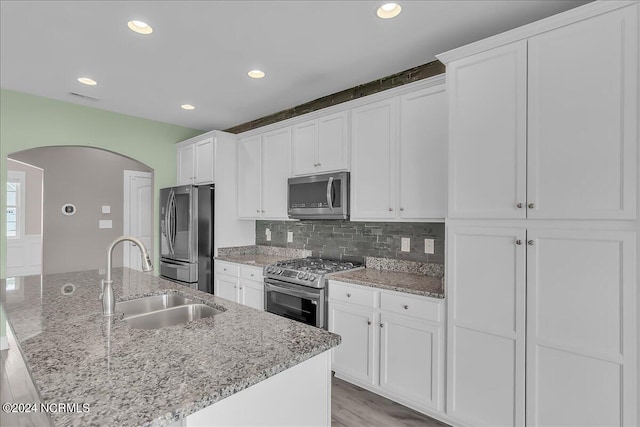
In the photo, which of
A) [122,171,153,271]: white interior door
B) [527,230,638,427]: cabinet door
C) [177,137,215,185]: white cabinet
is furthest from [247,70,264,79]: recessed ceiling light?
[122,171,153,271]: white interior door

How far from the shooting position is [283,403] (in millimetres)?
1112

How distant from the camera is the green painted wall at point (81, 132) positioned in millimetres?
3367

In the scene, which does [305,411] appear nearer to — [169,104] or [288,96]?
[288,96]

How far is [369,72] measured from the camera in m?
2.85

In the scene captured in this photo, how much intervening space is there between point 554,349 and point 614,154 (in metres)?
1.01

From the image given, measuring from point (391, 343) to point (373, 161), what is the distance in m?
1.45

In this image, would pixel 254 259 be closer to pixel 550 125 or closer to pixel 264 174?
pixel 264 174

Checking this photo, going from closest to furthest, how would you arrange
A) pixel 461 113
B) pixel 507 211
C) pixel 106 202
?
pixel 507 211
pixel 461 113
pixel 106 202

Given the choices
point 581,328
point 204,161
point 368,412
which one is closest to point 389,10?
point 581,328

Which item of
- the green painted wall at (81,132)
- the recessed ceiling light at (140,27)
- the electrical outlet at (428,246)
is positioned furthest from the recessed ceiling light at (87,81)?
the electrical outlet at (428,246)

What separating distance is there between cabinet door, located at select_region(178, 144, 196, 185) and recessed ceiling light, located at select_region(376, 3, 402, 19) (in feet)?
10.4

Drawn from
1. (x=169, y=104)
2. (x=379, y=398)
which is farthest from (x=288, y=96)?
(x=379, y=398)

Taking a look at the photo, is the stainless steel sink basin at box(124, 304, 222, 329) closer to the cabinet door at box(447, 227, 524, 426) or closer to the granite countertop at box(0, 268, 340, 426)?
the granite countertop at box(0, 268, 340, 426)

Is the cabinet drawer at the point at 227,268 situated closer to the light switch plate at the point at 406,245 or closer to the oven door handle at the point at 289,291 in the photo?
the oven door handle at the point at 289,291
